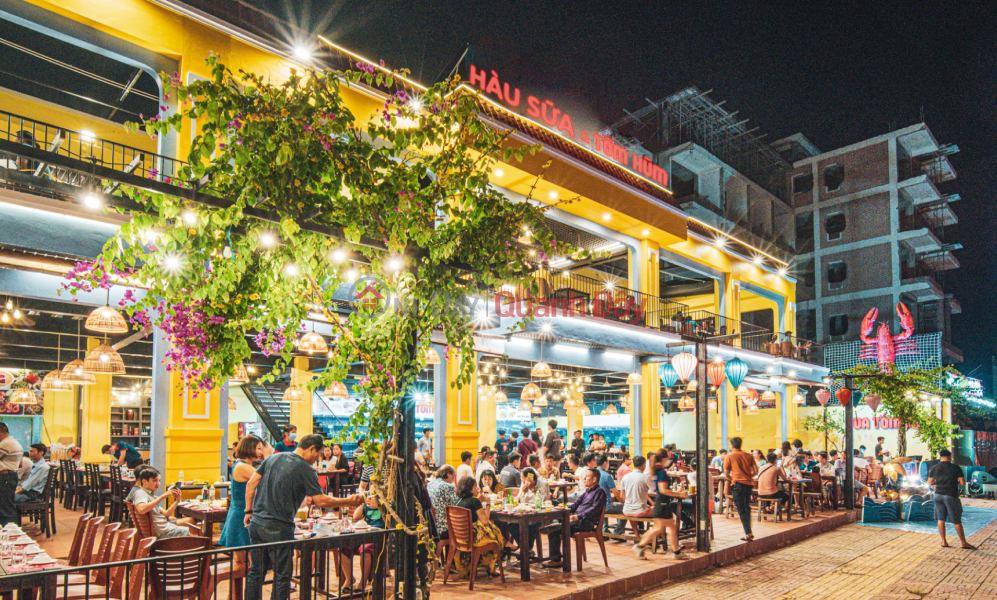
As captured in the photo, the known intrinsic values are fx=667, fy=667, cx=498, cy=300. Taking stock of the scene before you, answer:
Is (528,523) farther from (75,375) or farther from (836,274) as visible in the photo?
(836,274)

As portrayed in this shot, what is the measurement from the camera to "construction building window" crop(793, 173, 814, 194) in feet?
116

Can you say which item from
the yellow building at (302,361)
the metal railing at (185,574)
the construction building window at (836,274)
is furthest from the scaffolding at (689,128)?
the metal railing at (185,574)

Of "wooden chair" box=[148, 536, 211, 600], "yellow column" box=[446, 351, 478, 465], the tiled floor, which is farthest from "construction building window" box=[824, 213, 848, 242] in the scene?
"wooden chair" box=[148, 536, 211, 600]

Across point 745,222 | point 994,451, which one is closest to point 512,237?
point 745,222

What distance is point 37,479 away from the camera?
9.54m

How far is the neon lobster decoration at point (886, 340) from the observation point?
28.1m

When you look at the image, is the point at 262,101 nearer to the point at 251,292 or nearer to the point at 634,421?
the point at 251,292

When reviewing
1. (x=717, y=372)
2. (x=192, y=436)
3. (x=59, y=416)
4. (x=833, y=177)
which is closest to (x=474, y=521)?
(x=192, y=436)

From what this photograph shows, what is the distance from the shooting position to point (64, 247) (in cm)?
842

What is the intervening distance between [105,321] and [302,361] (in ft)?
34.9

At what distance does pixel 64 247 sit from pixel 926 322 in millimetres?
38111

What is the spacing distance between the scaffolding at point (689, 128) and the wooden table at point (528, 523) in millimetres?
20699

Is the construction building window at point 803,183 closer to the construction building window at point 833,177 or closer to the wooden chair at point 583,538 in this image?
the construction building window at point 833,177

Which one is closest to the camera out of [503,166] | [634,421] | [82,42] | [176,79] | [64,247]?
[176,79]
